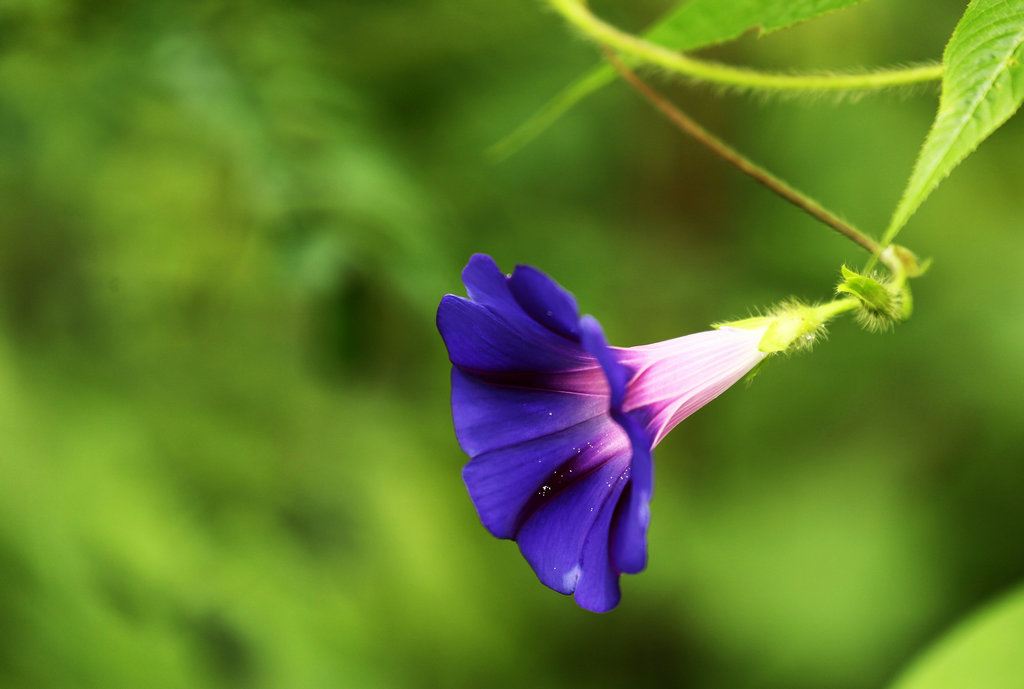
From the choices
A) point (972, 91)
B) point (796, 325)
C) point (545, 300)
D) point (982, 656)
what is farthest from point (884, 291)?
point (982, 656)

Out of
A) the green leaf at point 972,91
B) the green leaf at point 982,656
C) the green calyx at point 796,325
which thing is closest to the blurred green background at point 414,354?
the green calyx at point 796,325

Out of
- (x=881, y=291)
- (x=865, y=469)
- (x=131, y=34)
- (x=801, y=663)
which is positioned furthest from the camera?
(x=865, y=469)

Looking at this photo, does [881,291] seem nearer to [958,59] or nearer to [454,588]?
[958,59]

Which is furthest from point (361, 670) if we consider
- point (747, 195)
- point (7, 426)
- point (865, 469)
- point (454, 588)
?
point (747, 195)

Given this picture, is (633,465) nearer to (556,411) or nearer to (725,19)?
(556,411)

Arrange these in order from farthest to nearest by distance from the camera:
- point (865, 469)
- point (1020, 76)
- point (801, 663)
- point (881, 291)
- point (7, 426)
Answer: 1. point (865, 469)
2. point (801, 663)
3. point (7, 426)
4. point (881, 291)
5. point (1020, 76)

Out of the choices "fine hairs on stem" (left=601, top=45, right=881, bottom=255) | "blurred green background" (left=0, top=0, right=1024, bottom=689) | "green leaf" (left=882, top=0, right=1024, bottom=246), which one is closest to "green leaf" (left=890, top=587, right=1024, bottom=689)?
"fine hairs on stem" (left=601, top=45, right=881, bottom=255)

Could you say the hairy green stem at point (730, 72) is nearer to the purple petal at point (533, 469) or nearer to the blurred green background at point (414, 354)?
the purple petal at point (533, 469)
